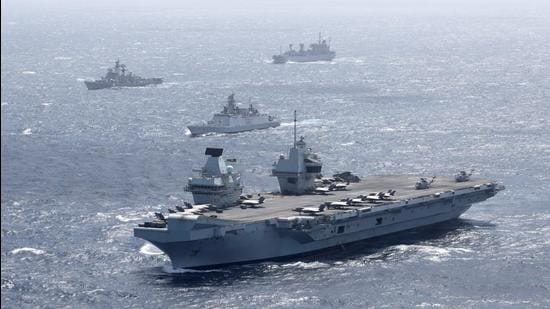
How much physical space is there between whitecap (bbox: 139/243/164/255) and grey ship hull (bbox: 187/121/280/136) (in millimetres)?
51606

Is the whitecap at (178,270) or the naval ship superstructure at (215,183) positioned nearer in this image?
the whitecap at (178,270)

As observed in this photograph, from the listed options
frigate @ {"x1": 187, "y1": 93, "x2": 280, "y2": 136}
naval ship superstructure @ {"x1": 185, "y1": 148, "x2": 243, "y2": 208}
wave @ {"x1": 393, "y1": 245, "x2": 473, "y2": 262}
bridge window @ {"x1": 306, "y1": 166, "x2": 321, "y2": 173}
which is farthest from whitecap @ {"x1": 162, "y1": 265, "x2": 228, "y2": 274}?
frigate @ {"x1": 187, "y1": 93, "x2": 280, "y2": 136}

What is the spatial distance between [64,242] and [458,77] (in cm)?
12296

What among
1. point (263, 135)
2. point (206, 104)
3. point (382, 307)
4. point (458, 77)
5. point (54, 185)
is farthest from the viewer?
point (458, 77)

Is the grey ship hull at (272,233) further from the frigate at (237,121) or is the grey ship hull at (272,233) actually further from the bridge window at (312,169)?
the frigate at (237,121)

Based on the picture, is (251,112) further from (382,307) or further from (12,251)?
(382,307)

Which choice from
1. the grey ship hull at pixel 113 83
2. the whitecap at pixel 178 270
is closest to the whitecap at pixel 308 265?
the whitecap at pixel 178 270

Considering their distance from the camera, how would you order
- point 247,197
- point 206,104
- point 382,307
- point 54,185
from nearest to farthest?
point 382,307
point 247,197
point 54,185
point 206,104

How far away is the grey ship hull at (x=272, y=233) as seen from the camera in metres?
71.4

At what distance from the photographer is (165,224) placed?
72562 mm

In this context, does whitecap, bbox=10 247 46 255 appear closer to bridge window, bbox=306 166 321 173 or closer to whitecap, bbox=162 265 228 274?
whitecap, bbox=162 265 228 274

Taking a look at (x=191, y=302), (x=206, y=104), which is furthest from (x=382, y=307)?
(x=206, y=104)

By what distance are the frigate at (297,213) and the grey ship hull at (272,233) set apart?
6 centimetres

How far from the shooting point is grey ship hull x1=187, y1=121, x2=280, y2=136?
5064 inches
